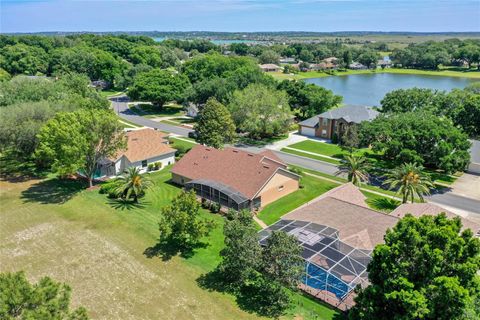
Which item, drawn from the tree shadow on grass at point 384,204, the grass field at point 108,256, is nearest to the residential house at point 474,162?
the tree shadow on grass at point 384,204

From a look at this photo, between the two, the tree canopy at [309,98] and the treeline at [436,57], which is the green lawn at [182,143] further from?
the treeline at [436,57]

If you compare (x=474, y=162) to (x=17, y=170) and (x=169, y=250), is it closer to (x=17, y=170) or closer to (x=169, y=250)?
(x=169, y=250)

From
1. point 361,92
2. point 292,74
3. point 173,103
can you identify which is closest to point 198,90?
point 173,103

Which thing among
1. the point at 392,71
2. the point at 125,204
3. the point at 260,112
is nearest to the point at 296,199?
the point at 125,204

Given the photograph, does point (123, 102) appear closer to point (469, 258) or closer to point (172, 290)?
point (172, 290)

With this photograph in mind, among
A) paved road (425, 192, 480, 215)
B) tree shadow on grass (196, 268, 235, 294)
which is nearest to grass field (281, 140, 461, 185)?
paved road (425, 192, 480, 215)

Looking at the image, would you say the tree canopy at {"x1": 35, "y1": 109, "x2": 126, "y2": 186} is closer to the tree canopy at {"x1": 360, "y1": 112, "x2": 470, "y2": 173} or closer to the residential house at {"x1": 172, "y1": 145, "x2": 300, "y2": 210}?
the residential house at {"x1": 172, "y1": 145, "x2": 300, "y2": 210}
